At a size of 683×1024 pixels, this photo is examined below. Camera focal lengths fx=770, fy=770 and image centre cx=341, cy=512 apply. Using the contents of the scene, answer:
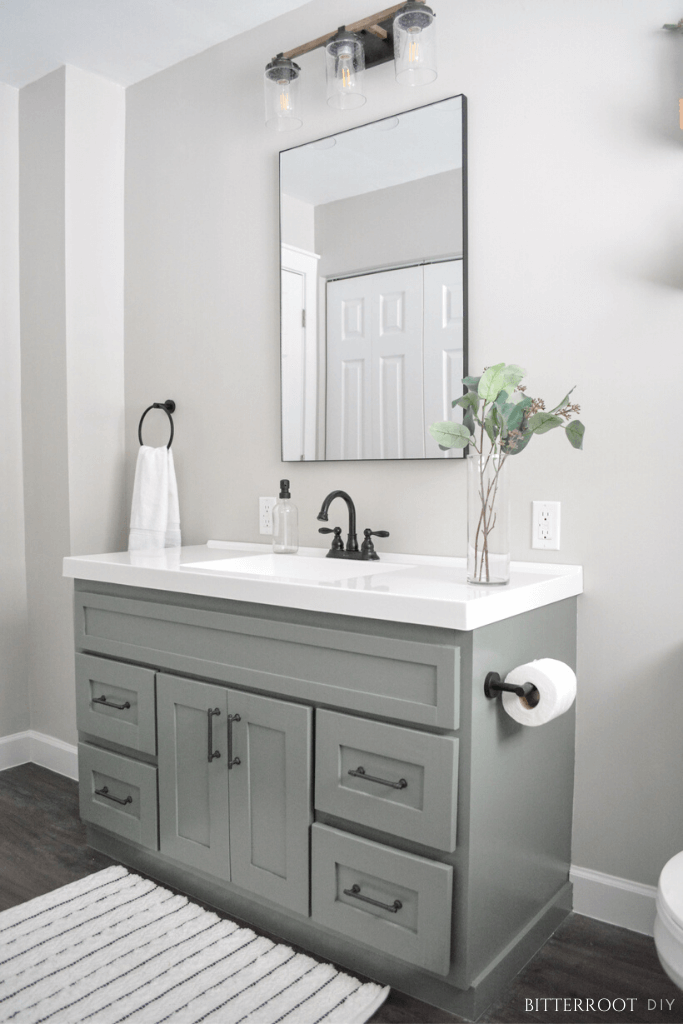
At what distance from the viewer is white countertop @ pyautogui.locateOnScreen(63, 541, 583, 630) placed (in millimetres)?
1510

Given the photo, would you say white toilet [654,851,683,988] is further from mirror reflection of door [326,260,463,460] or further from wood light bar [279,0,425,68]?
wood light bar [279,0,425,68]

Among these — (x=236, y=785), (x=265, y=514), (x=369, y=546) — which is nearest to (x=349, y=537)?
(x=369, y=546)

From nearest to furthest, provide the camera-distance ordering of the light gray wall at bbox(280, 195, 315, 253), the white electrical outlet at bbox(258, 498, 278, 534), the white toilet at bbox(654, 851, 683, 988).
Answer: the white toilet at bbox(654, 851, 683, 988) < the light gray wall at bbox(280, 195, 315, 253) < the white electrical outlet at bbox(258, 498, 278, 534)

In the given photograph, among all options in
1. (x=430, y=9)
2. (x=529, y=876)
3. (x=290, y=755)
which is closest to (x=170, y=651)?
(x=290, y=755)

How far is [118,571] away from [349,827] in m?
0.92

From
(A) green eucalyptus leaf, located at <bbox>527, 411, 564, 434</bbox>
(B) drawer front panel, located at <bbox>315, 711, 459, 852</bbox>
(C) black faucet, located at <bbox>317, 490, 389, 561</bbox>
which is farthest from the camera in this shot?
(C) black faucet, located at <bbox>317, 490, 389, 561</bbox>

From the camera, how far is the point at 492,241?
2008 mm

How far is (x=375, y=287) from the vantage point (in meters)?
2.20

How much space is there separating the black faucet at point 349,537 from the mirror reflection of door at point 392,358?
0.17 meters

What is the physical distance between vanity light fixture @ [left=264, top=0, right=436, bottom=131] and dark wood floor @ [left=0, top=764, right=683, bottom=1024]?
2130 millimetres

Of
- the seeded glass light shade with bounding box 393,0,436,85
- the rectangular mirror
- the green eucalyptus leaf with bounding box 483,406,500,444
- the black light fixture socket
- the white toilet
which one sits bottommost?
the white toilet

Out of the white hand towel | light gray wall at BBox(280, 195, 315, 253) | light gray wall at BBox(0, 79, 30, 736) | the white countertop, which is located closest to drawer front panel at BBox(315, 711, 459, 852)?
the white countertop

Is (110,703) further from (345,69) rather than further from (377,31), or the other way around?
(377,31)

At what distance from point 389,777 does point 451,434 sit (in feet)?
2.52
